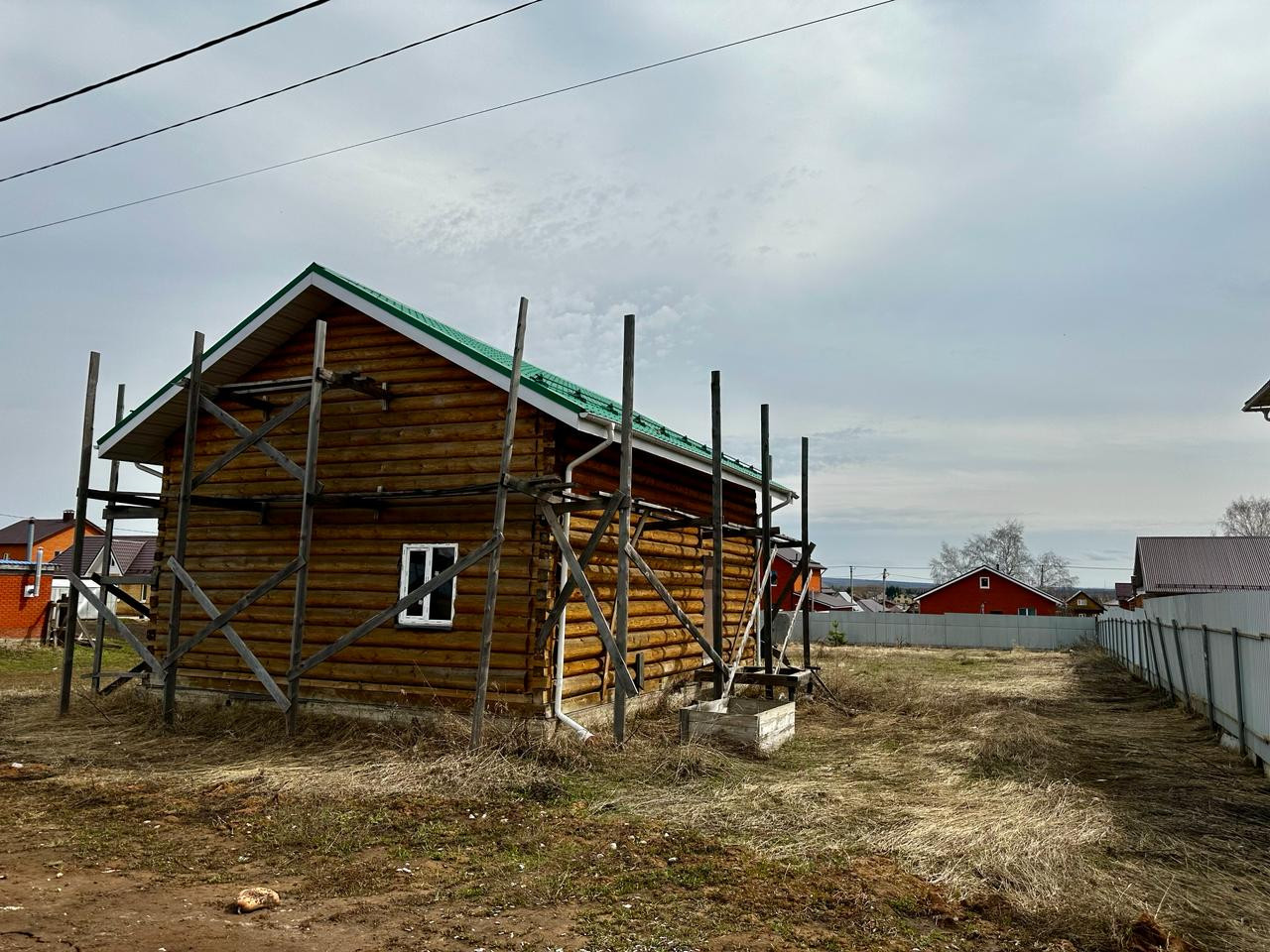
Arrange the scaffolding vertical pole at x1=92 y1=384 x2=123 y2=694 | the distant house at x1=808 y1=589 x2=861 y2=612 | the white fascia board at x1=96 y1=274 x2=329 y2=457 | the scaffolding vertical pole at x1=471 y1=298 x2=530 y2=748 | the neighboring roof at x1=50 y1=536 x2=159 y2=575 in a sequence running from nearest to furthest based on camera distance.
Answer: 1. the scaffolding vertical pole at x1=471 y1=298 x2=530 y2=748
2. the white fascia board at x1=96 y1=274 x2=329 y2=457
3. the scaffolding vertical pole at x1=92 y1=384 x2=123 y2=694
4. the neighboring roof at x1=50 y1=536 x2=159 y2=575
5. the distant house at x1=808 y1=589 x2=861 y2=612

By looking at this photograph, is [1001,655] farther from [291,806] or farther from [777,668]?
[291,806]

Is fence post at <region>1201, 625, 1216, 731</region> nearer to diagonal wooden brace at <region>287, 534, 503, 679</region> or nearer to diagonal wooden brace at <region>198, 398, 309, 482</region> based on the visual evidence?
diagonal wooden brace at <region>287, 534, 503, 679</region>

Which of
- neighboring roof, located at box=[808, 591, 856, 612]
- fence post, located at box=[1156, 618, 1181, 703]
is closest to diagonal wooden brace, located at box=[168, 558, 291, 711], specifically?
fence post, located at box=[1156, 618, 1181, 703]

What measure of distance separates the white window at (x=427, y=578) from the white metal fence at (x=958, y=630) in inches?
1331

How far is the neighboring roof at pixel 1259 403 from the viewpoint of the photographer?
1443 centimetres

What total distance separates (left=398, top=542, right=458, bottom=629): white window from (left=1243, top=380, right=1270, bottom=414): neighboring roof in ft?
41.9

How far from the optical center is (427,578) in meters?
11.7

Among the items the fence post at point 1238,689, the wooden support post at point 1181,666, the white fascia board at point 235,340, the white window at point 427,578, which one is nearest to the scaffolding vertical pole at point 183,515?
the white fascia board at point 235,340

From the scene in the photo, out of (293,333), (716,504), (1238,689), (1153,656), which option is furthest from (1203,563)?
(293,333)

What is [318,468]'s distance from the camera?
12.7m

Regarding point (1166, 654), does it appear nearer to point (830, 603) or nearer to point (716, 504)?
point (716, 504)

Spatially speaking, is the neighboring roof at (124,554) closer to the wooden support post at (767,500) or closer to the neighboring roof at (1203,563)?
the wooden support post at (767,500)

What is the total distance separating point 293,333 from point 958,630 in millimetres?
39469

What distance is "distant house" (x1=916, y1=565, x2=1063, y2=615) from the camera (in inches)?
2232
